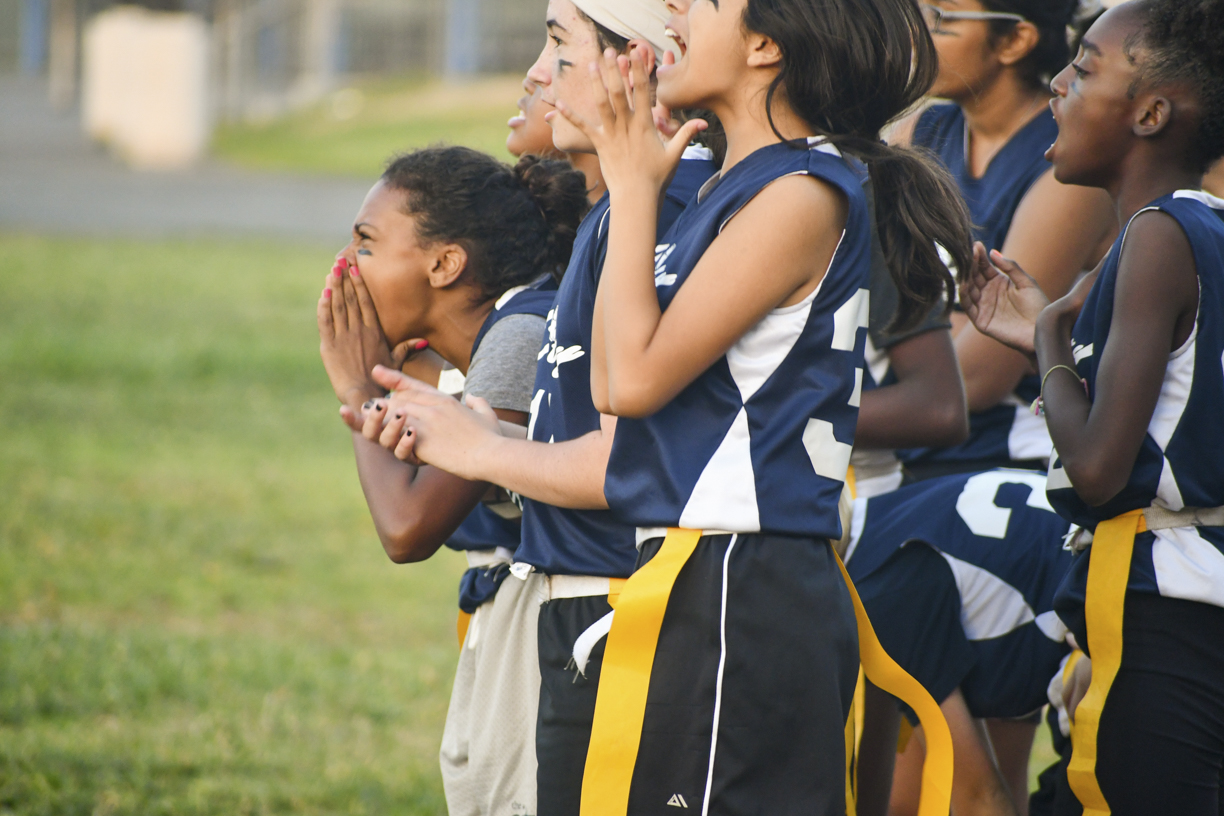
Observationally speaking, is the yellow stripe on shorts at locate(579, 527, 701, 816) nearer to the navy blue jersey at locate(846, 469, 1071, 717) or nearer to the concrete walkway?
the navy blue jersey at locate(846, 469, 1071, 717)

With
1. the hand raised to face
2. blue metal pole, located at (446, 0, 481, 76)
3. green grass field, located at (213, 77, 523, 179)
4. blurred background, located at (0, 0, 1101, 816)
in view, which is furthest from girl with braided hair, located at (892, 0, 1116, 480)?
blue metal pole, located at (446, 0, 481, 76)

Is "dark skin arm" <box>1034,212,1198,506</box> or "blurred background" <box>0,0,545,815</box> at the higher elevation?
"dark skin arm" <box>1034,212,1198,506</box>

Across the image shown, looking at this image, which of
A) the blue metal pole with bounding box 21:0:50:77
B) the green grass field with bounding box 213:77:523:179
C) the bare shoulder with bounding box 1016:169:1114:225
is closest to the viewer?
the bare shoulder with bounding box 1016:169:1114:225

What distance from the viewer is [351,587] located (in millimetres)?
6555

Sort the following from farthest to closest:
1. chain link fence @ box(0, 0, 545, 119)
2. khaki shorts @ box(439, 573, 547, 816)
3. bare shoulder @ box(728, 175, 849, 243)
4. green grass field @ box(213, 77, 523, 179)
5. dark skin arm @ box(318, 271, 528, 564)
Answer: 1. chain link fence @ box(0, 0, 545, 119)
2. green grass field @ box(213, 77, 523, 179)
3. khaki shorts @ box(439, 573, 547, 816)
4. dark skin arm @ box(318, 271, 528, 564)
5. bare shoulder @ box(728, 175, 849, 243)

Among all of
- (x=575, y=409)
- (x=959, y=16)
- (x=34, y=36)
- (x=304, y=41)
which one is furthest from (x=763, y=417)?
(x=34, y=36)

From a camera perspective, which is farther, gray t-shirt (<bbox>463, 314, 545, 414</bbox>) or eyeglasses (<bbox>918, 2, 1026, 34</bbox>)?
eyeglasses (<bbox>918, 2, 1026, 34</bbox>)

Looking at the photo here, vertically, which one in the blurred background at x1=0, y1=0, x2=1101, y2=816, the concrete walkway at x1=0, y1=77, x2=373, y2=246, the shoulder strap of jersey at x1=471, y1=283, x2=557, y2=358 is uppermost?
the shoulder strap of jersey at x1=471, y1=283, x2=557, y2=358

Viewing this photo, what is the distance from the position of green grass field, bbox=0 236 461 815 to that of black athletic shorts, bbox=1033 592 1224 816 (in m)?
2.39

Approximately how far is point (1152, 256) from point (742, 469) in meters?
0.79

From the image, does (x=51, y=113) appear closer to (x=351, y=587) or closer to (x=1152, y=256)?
(x=351, y=587)

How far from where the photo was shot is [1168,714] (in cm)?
214

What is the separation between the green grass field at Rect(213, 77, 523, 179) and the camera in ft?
84.1

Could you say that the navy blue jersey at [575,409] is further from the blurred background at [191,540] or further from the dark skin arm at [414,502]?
the blurred background at [191,540]
